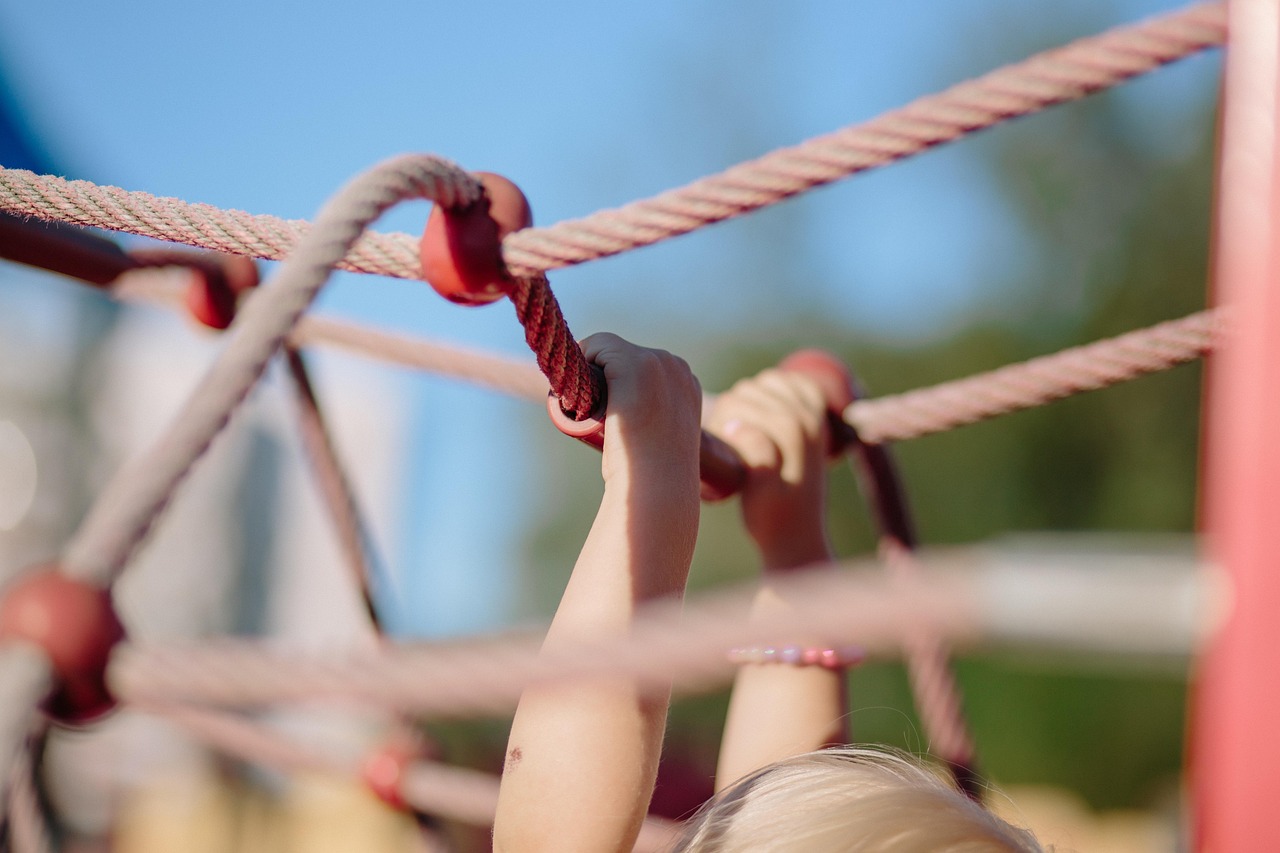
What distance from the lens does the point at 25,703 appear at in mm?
272

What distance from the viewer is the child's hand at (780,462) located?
67 cm

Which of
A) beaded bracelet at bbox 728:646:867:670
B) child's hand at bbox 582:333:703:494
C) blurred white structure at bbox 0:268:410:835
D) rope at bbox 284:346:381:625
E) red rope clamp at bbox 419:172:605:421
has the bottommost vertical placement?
blurred white structure at bbox 0:268:410:835

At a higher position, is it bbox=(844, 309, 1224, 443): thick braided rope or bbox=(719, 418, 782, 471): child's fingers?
bbox=(844, 309, 1224, 443): thick braided rope

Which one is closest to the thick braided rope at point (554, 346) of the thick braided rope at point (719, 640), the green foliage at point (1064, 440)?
the thick braided rope at point (719, 640)

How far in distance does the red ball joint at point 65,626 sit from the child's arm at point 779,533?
16.5 inches

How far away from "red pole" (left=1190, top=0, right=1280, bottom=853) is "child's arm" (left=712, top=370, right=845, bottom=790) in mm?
405

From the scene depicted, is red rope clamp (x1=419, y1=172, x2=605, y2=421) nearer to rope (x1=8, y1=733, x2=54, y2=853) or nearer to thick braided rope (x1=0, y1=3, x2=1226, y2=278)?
thick braided rope (x1=0, y1=3, x2=1226, y2=278)

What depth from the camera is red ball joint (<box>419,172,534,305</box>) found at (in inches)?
15.5

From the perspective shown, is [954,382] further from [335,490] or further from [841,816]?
[335,490]

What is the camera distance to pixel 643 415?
0.51 meters

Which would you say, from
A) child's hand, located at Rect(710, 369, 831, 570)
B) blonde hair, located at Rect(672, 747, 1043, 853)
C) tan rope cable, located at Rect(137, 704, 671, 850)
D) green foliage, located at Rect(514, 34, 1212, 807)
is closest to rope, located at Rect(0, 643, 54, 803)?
blonde hair, located at Rect(672, 747, 1043, 853)

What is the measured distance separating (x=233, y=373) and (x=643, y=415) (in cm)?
23

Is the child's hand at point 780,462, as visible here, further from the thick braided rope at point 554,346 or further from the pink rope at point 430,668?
the pink rope at point 430,668

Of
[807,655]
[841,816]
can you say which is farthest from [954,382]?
[841,816]
